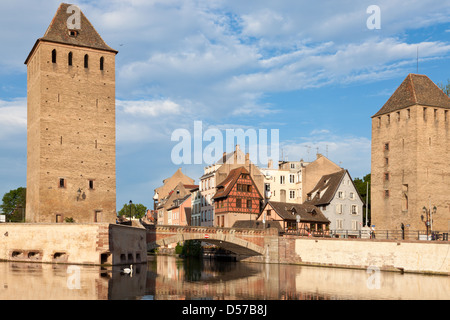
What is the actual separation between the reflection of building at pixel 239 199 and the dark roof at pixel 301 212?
7180 millimetres

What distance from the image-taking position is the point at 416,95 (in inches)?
2630

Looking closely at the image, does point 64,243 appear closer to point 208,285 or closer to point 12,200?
point 208,285

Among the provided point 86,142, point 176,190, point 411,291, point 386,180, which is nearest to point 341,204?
point 386,180

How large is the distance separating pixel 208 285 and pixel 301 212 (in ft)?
117

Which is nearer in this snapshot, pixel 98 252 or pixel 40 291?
pixel 40 291

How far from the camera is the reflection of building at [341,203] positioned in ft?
249

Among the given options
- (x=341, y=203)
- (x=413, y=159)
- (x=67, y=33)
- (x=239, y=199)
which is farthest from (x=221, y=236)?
(x=67, y=33)

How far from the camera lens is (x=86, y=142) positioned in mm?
59562

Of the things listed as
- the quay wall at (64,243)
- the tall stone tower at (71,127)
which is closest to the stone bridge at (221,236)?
the tall stone tower at (71,127)

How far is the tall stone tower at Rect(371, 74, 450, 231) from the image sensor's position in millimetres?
64375

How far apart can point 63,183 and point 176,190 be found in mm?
59752

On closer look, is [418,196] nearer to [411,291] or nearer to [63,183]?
[411,291]
